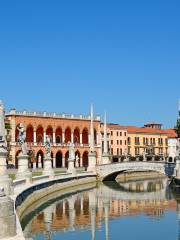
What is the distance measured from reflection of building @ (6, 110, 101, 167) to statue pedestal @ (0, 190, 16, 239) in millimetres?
64685

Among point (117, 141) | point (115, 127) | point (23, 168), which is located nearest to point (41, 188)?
point (23, 168)

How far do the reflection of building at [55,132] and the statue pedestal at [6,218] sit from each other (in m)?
64.7

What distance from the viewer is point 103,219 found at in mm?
28938

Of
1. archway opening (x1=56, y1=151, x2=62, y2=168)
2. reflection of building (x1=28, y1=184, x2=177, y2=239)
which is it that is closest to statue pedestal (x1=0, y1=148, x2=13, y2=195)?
reflection of building (x1=28, y1=184, x2=177, y2=239)

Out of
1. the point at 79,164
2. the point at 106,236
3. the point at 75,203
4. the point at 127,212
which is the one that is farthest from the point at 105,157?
the point at 106,236

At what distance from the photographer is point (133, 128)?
11212 centimetres

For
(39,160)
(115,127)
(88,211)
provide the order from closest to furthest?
(88,211)
(39,160)
(115,127)

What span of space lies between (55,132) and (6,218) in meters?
74.4

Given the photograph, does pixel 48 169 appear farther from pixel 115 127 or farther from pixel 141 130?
pixel 141 130

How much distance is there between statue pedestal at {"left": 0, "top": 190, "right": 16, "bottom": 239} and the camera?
50.9ft

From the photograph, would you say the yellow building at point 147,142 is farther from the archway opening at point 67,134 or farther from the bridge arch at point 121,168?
the bridge arch at point 121,168

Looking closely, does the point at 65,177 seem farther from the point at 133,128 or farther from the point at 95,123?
the point at 133,128

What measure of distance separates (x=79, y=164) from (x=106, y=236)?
222 ft

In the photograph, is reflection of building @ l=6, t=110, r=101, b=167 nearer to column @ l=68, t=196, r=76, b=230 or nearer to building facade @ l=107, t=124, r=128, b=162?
building facade @ l=107, t=124, r=128, b=162
